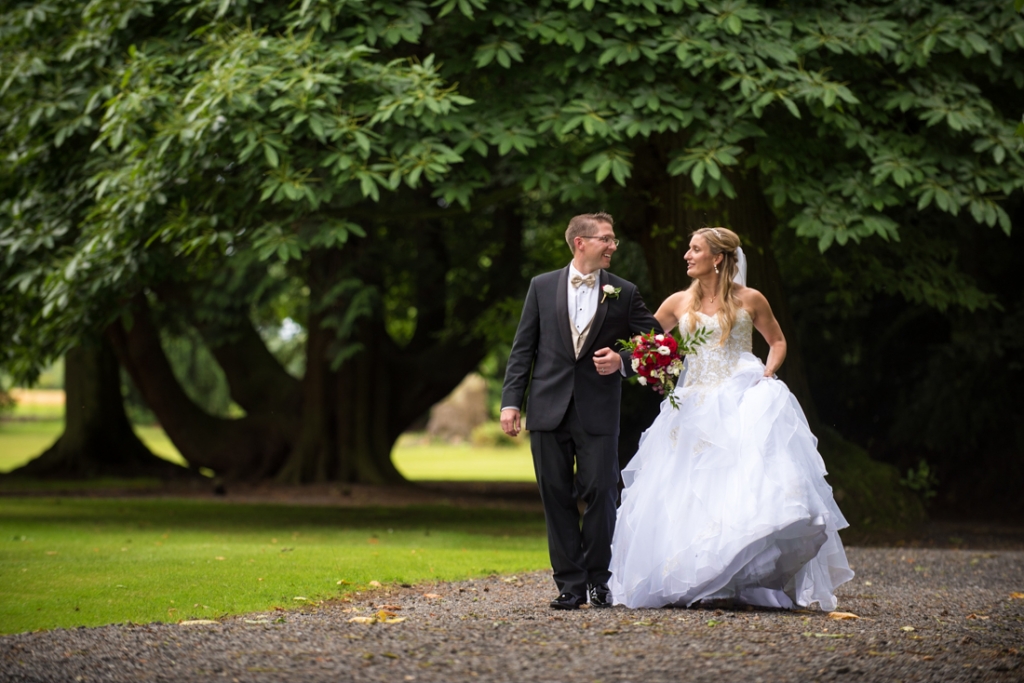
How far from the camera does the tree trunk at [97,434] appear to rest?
19.6m

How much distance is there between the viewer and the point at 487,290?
1722 cm

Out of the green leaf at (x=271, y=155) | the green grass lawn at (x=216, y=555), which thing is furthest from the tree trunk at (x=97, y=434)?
the green leaf at (x=271, y=155)

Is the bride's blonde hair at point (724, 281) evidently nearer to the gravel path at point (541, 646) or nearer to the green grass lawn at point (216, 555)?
the gravel path at point (541, 646)

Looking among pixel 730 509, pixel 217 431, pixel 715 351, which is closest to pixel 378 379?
pixel 217 431

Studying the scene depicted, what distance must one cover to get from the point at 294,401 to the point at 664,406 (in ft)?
43.5

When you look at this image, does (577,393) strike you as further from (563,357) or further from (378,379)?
(378,379)

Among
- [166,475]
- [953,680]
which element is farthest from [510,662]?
[166,475]

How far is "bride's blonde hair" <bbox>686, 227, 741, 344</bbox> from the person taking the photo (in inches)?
246

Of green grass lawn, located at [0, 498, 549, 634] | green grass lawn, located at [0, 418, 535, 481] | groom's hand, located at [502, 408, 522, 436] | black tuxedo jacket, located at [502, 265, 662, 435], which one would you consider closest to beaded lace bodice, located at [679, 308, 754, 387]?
black tuxedo jacket, located at [502, 265, 662, 435]

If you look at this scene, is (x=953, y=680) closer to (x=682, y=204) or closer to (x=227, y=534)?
(x=682, y=204)

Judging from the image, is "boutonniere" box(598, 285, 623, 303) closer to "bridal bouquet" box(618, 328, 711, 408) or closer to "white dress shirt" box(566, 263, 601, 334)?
"white dress shirt" box(566, 263, 601, 334)

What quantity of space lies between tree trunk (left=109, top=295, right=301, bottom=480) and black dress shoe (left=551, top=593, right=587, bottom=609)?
42.9 ft

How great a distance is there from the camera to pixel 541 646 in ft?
15.2

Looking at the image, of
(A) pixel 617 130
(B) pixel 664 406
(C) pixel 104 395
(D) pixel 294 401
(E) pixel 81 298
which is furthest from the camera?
(C) pixel 104 395
